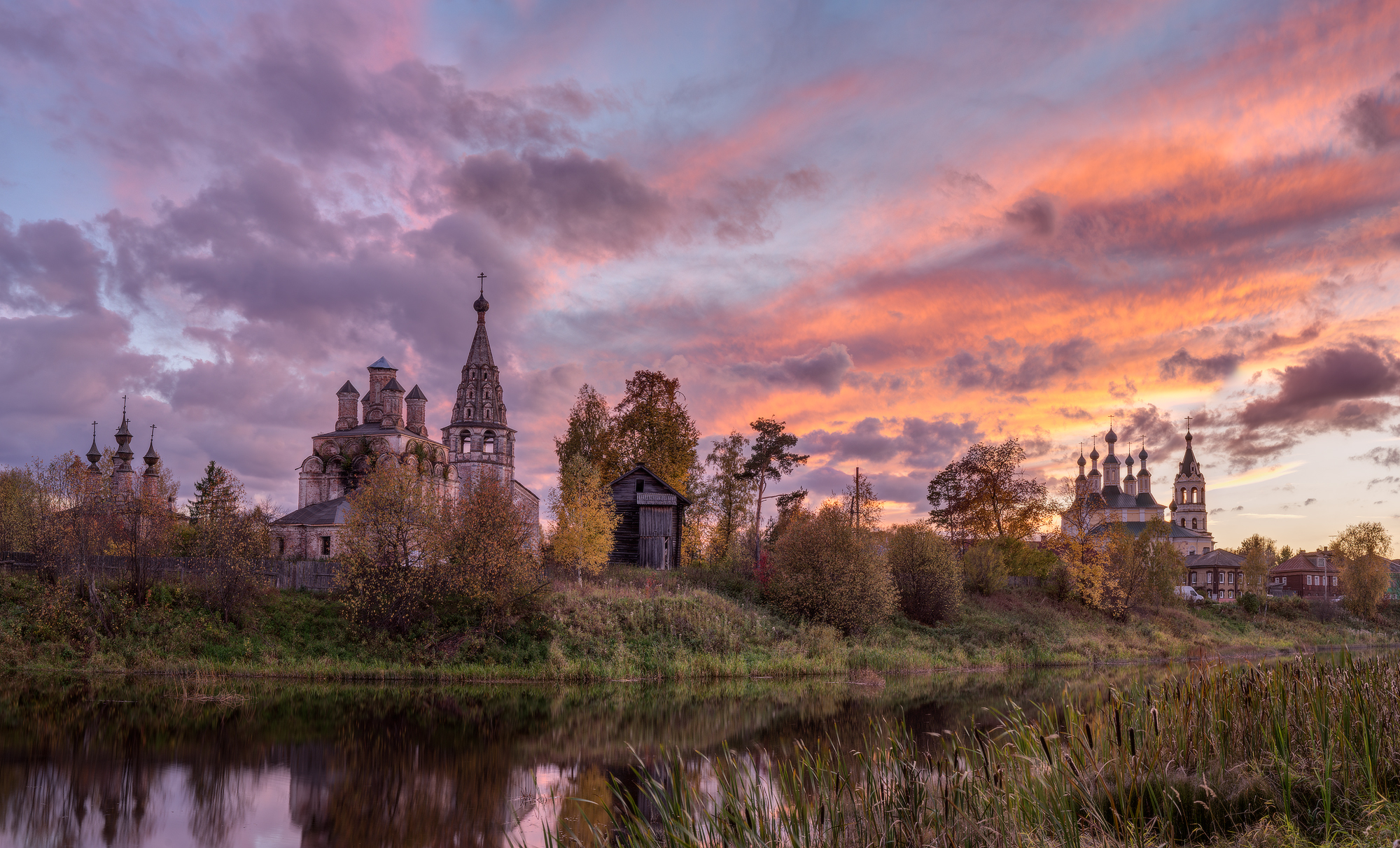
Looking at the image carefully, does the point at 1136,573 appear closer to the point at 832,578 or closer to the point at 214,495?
the point at 832,578

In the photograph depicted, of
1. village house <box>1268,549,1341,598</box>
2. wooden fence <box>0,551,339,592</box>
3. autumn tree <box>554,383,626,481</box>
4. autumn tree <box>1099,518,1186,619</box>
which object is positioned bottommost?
village house <box>1268,549,1341,598</box>

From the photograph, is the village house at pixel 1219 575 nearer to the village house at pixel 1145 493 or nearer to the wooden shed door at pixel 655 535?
the village house at pixel 1145 493

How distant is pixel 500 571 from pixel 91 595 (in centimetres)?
1614

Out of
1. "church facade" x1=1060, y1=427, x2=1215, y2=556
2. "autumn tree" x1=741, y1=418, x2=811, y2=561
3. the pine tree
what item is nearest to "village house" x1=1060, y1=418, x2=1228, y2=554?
"church facade" x1=1060, y1=427, x2=1215, y2=556

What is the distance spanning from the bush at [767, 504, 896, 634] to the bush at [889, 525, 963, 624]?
3879mm

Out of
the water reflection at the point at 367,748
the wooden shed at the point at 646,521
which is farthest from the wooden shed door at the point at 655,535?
the water reflection at the point at 367,748

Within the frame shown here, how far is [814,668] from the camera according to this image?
37.2 metres

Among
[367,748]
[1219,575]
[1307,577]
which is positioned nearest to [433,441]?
[367,748]

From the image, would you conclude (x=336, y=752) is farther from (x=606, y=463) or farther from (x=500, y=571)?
(x=606, y=463)

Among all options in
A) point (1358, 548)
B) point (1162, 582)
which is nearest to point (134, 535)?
point (1162, 582)

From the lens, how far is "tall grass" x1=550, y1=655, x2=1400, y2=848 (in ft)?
25.3

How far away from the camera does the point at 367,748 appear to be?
20.8 m

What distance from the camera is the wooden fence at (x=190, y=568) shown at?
37.2 metres

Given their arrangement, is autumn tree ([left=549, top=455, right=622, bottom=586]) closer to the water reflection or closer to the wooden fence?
the wooden fence
